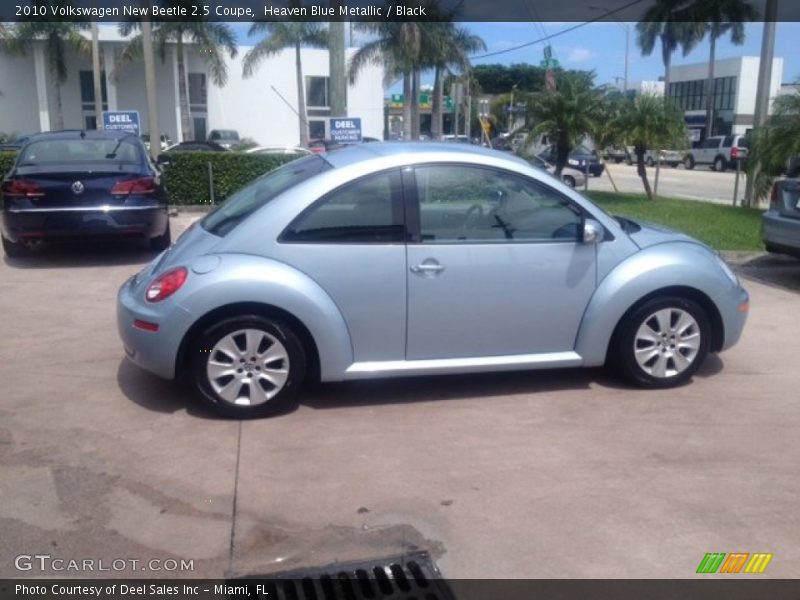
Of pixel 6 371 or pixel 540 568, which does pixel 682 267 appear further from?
pixel 6 371

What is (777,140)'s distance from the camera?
45.7ft

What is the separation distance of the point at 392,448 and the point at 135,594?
5.66 feet

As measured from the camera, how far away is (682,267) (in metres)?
5.54

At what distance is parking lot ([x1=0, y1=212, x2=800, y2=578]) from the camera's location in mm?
3713

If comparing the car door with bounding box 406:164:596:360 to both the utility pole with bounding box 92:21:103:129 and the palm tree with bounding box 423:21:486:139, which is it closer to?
the utility pole with bounding box 92:21:103:129

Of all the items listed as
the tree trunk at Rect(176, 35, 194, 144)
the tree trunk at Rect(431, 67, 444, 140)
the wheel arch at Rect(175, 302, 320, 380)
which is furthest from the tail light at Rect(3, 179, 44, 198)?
the tree trunk at Rect(176, 35, 194, 144)

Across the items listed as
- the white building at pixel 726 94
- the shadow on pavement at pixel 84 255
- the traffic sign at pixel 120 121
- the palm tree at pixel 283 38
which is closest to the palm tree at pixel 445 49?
the palm tree at pixel 283 38

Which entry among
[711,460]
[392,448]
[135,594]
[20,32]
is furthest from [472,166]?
[20,32]

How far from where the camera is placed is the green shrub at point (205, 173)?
1491 cm

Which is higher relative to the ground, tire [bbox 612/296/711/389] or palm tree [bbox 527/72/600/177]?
palm tree [bbox 527/72/600/177]

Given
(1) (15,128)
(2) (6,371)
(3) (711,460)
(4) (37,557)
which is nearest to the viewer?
(4) (37,557)

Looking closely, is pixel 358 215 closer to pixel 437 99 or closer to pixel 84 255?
pixel 84 255

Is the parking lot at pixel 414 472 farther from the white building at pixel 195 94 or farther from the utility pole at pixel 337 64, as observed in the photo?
the white building at pixel 195 94

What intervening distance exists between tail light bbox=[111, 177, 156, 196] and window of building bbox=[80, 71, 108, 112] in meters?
40.4
